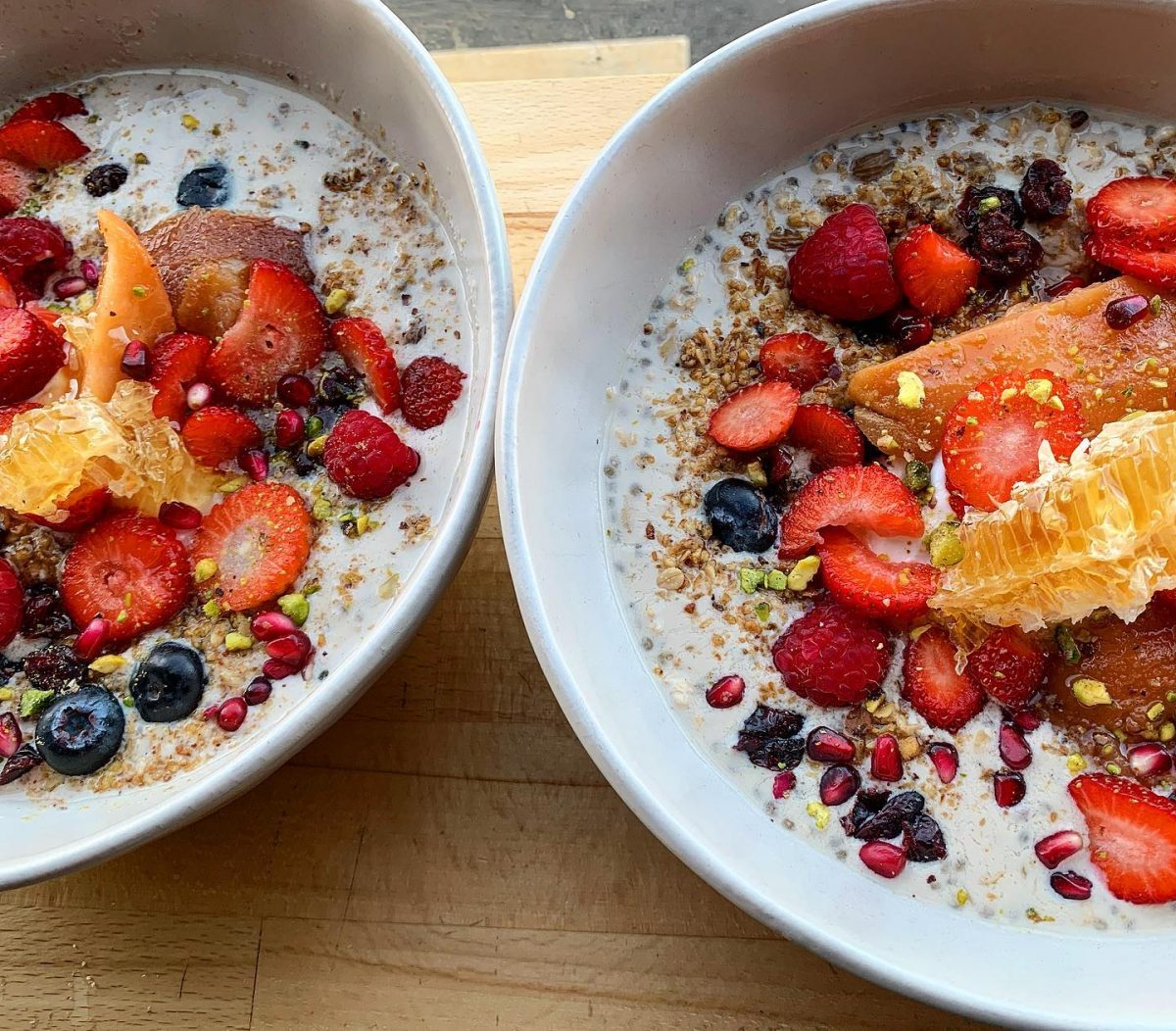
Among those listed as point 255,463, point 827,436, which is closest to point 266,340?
point 255,463

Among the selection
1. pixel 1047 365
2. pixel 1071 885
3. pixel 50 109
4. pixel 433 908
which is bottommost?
pixel 433 908

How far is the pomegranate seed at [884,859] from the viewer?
54.6 inches

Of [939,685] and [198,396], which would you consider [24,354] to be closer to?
[198,396]

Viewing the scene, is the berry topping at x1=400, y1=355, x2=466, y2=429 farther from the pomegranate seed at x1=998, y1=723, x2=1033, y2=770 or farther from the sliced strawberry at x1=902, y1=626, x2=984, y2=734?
the pomegranate seed at x1=998, y1=723, x2=1033, y2=770

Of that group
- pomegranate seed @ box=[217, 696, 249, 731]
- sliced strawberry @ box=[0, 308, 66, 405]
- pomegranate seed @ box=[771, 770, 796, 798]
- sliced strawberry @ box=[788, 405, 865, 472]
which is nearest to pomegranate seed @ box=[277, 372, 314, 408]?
sliced strawberry @ box=[0, 308, 66, 405]

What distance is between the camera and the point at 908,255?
1.55 m

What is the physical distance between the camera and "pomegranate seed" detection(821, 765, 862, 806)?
1421mm

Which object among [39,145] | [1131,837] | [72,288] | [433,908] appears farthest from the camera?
[39,145]

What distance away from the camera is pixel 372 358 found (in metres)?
1.59

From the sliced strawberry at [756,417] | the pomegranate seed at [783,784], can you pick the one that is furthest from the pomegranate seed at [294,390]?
the pomegranate seed at [783,784]

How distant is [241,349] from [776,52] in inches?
35.4

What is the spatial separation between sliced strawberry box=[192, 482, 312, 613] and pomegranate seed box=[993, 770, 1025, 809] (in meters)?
1.02

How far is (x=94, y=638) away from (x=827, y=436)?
1.09 m

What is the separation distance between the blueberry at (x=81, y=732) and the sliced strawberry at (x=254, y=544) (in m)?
0.22
